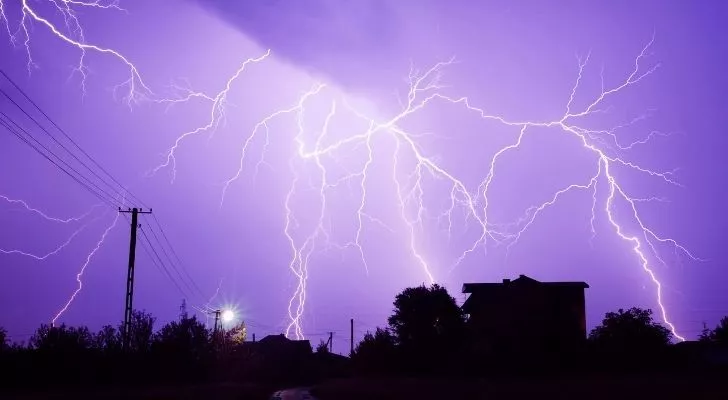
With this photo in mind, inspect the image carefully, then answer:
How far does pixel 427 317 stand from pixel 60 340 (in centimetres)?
2229

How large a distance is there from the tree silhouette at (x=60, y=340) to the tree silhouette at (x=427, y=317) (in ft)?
62.6

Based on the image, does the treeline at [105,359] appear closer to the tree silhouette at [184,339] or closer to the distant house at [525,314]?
the tree silhouette at [184,339]

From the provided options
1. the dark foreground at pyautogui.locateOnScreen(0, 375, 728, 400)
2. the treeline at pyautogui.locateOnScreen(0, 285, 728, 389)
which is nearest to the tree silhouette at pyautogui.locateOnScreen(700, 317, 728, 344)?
the treeline at pyautogui.locateOnScreen(0, 285, 728, 389)

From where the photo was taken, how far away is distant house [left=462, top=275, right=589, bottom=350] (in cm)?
2767

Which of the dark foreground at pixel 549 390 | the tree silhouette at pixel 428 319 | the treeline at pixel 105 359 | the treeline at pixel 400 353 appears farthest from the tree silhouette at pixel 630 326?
the treeline at pixel 105 359

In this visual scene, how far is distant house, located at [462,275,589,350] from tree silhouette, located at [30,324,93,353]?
60.0 ft

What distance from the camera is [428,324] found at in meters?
42.0

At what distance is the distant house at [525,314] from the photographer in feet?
90.8

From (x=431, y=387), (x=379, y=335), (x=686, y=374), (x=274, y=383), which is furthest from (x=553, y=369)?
(x=274, y=383)

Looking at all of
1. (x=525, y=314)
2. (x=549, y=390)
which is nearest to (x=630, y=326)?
(x=525, y=314)

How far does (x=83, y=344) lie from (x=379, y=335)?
651 inches

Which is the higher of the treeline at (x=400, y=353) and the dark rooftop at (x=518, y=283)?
the dark rooftop at (x=518, y=283)

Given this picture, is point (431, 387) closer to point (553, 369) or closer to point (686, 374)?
point (553, 369)

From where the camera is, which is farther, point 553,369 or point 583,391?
point 553,369
